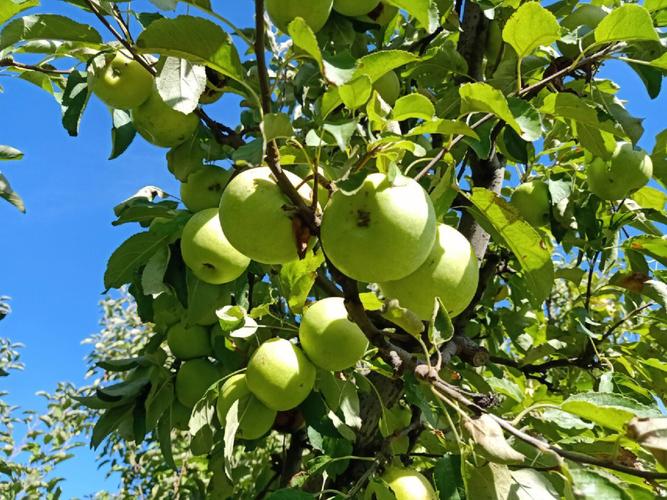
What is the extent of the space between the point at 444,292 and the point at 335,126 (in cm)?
41

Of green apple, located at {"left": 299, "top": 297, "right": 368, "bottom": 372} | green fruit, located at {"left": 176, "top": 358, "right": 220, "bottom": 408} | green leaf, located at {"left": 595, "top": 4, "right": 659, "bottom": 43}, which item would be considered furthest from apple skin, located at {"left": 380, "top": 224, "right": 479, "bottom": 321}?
green fruit, located at {"left": 176, "top": 358, "right": 220, "bottom": 408}

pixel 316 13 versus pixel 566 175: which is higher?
pixel 316 13

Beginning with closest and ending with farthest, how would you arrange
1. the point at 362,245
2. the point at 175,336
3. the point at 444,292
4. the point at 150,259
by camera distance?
the point at 362,245 < the point at 444,292 < the point at 150,259 < the point at 175,336

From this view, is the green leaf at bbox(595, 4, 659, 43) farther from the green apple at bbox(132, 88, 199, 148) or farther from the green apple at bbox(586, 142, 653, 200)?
the green apple at bbox(132, 88, 199, 148)

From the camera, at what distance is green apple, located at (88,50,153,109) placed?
1.66 metres

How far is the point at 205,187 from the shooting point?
1883 millimetres

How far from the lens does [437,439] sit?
1.93 m

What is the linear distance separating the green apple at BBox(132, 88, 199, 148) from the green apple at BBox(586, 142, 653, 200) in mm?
1361

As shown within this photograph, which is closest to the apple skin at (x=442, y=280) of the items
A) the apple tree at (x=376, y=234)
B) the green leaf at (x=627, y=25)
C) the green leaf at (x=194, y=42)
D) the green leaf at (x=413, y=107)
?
the apple tree at (x=376, y=234)

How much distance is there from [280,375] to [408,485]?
453mm

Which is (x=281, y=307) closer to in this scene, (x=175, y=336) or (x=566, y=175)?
(x=175, y=336)

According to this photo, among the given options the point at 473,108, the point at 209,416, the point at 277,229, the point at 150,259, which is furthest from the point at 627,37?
the point at 209,416

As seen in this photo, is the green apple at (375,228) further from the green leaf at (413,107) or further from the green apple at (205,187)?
the green apple at (205,187)

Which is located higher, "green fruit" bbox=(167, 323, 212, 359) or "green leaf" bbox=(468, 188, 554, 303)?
"green fruit" bbox=(167, 323, 212, 359)
